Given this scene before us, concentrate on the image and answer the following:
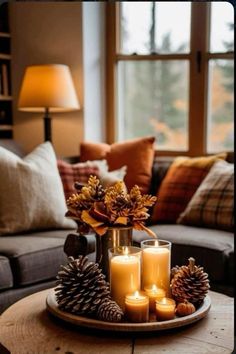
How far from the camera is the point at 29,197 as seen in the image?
8.56 feet

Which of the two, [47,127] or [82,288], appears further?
[47,127]

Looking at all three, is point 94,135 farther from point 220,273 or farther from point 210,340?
point 210,340

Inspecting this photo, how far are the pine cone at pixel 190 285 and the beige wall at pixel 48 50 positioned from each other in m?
2.31

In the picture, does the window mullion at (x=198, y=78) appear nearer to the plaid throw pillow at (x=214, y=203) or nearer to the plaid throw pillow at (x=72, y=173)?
the plaid throw pillow at (x=214, y=203)

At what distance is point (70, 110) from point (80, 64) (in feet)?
1.10

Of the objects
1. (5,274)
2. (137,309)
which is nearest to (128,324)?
(137,309)

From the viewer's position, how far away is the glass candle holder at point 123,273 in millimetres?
1432

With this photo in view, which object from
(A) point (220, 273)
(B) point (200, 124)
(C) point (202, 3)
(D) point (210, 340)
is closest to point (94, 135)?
(B) point (200, 124)

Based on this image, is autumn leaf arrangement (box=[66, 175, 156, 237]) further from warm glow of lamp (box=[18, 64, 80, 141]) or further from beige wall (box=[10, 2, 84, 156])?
beige wall (box=[10, 2, 84, 156])

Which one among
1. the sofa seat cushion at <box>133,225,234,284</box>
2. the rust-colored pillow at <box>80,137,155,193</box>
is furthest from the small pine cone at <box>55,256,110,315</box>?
the rust-colored pillow at <box>80,137,155,193</box>

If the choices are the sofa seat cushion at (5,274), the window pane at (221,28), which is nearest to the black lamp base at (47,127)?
the window pane at (221,28)

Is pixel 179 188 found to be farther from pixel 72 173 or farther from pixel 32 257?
pixel 32 257

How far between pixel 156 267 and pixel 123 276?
11 cm

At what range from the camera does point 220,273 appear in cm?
233
